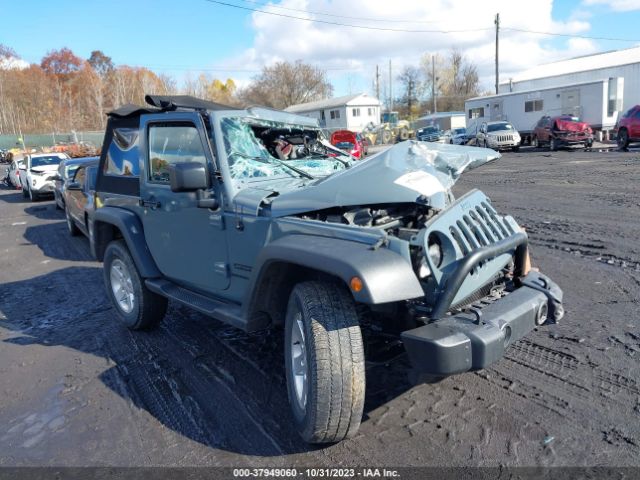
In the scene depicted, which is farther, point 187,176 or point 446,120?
point 446,120

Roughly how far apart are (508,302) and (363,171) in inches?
48.2

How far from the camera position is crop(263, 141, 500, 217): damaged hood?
312 centimetres

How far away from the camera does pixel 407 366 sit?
391cm

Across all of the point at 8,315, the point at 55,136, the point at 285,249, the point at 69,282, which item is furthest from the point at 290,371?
the point at 55,136

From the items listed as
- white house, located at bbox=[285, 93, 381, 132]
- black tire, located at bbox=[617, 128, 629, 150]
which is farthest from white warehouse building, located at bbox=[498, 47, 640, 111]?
white house, located at bbox=[285, 93, 381, 132]

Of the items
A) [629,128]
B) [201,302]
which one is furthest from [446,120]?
[201,302]

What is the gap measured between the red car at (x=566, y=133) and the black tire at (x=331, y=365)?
24.1 meters

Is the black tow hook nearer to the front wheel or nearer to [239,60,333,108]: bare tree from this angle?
the front wheel

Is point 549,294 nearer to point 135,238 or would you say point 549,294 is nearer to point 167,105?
point 167,105

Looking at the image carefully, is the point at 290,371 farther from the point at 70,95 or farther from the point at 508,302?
the point at 70,95

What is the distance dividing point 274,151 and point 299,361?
6.90 feet

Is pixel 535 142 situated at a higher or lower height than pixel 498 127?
lower

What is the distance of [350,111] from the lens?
190 ft

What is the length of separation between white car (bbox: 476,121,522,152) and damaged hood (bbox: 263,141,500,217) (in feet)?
80.1
